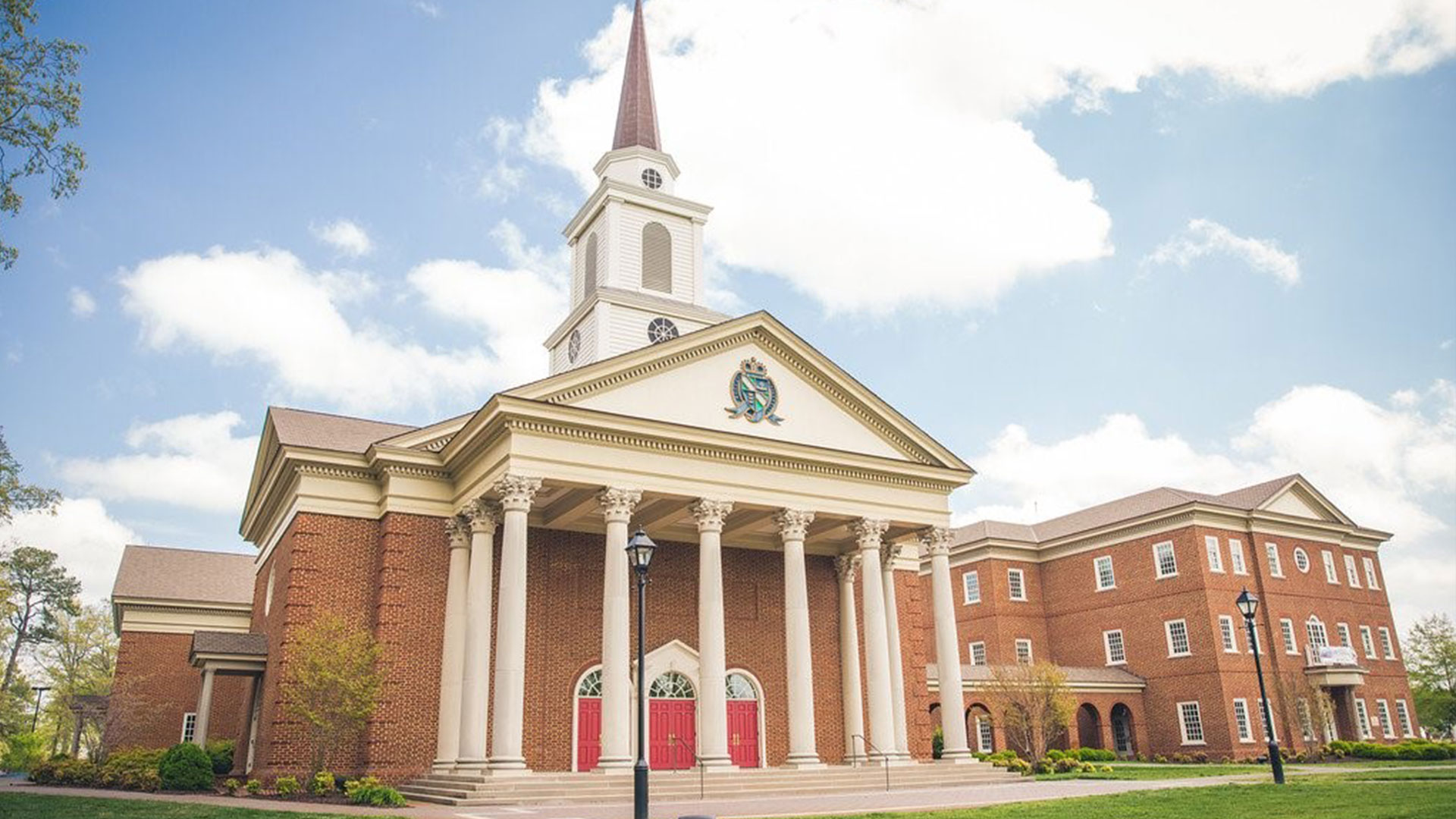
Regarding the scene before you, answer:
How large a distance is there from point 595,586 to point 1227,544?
35234 mm

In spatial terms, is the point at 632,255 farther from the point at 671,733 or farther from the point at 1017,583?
the point at 1017,583

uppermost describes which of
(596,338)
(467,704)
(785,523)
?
(596,338)

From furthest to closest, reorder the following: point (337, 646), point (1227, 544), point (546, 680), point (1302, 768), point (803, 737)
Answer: point (1227, 544) → point (1302, 768) → point (546, 680) → point (803, 737) → point (337, 646)

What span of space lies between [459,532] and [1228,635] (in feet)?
126

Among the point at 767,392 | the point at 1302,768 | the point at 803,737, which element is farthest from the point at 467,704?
the point at 1302,768

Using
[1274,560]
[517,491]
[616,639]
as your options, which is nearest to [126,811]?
[517,491]

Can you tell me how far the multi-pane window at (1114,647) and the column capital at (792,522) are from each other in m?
30.9

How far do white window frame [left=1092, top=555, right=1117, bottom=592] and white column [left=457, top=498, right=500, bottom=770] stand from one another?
3762cm

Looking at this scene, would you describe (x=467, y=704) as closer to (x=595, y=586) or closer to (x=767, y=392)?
(x=595, y=586)

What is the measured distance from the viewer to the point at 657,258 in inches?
1567

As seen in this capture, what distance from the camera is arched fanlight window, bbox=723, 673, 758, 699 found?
33188 mm

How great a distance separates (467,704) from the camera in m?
26.3


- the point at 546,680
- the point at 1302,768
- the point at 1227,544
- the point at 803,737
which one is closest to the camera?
the point at 803,737

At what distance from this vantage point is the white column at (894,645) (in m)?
32.8
